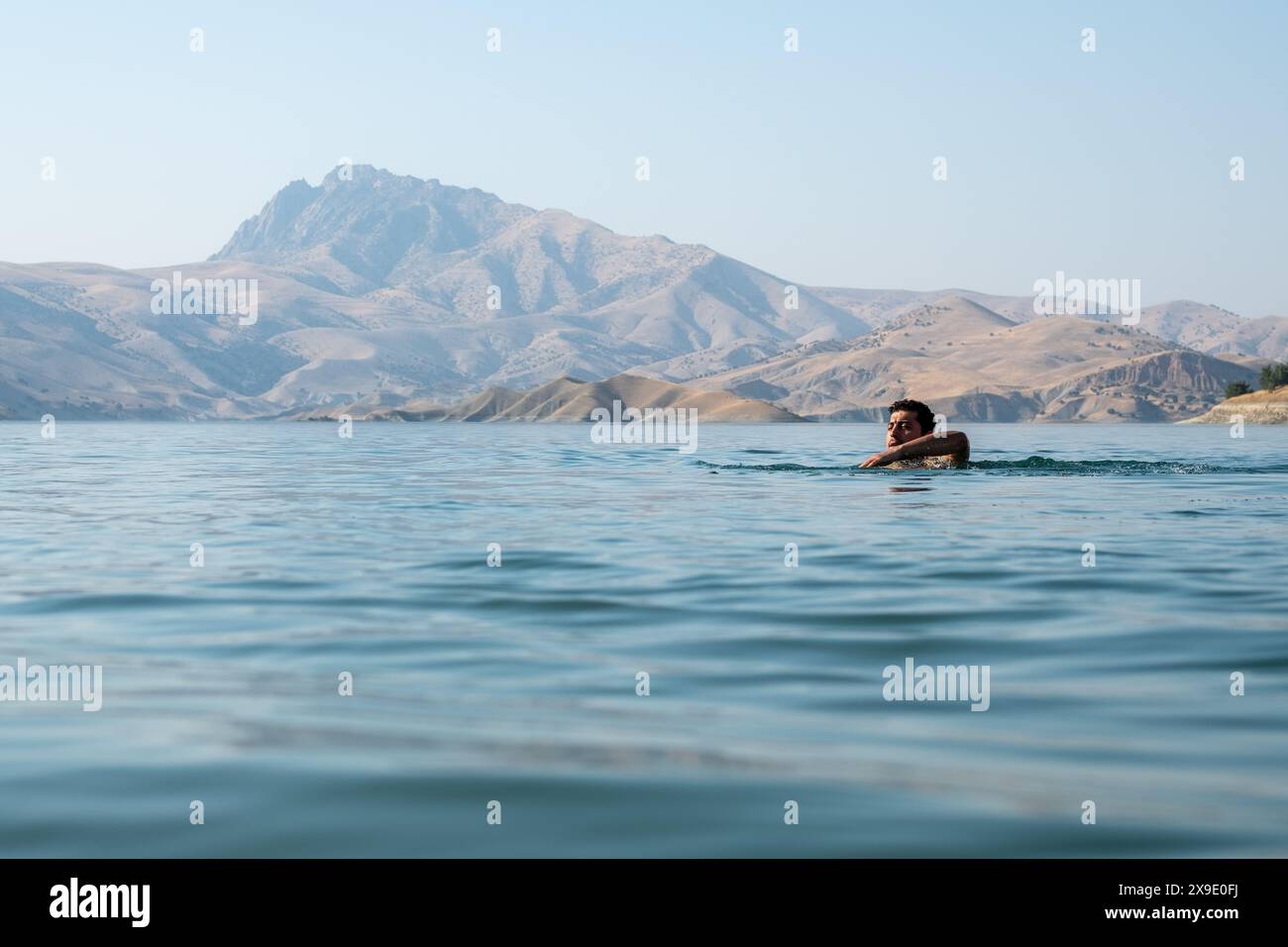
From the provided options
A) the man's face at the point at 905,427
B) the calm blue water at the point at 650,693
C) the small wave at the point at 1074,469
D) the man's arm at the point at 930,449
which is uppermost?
the man's face at the point at 905,427

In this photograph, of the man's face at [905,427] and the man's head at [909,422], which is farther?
the man's face at [905,427]

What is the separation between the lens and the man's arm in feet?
130

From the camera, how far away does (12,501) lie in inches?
1226

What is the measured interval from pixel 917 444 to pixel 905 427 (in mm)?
551

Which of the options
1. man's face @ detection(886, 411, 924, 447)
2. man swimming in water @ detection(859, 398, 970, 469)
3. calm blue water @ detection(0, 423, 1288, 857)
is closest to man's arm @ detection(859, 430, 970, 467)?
man swimming in water @ detection(859, 398, 970, 469)

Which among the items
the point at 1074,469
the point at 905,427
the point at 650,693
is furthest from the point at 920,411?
the point at 650,693

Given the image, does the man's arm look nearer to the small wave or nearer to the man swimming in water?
the man swimming in water

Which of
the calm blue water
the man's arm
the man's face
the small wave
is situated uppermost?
the man's face

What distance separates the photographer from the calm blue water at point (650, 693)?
7.27 metres

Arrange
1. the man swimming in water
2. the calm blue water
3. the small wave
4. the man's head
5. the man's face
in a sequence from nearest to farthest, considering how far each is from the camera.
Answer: the calm blue water
the man's head
the man's face
the man swimming in water
the small wave

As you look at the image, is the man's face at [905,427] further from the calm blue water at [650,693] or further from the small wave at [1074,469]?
the calm blue water at [650,693]

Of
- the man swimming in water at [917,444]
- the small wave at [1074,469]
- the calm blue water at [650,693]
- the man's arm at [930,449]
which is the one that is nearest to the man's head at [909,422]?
the man swimming in water at [917,444]

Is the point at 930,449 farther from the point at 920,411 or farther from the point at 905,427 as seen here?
the point at 920,411
